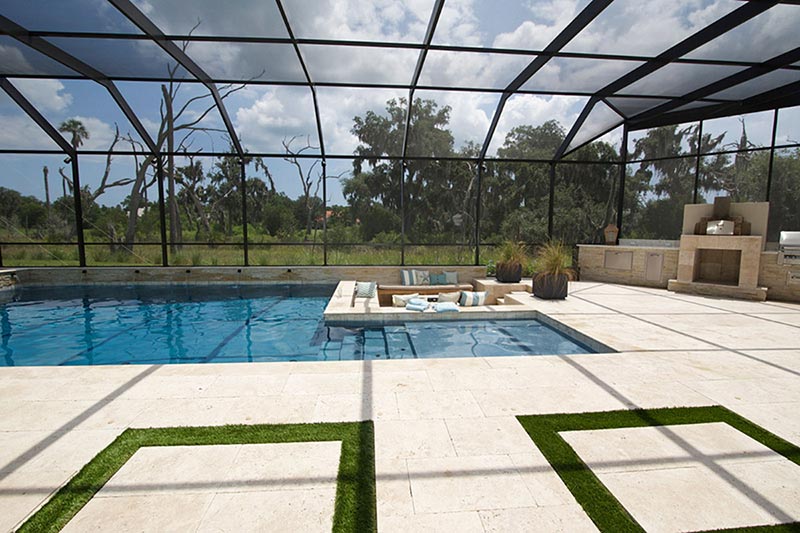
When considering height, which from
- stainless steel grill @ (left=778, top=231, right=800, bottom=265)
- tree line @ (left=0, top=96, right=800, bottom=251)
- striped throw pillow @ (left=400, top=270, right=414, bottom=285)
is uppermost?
tree line @ (left=0, top=96, right=800, bottom=251)

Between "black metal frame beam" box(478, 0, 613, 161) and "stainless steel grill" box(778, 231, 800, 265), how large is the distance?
5.19 metres

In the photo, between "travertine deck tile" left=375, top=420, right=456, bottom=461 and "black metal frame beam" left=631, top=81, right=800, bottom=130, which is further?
"black metal frame beam" left=631, top=81, right=800, bottom=130

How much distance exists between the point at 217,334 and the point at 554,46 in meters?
A: 6.69

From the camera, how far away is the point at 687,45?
5.75 meters

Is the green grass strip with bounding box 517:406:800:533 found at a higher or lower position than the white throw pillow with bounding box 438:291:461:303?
lower

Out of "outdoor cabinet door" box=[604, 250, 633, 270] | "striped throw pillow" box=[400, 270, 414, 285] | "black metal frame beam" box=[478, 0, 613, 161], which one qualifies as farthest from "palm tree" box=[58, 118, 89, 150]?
"outdoor cabinet door" box=[604, 250, 633, 270]

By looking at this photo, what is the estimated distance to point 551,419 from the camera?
2.77 metres

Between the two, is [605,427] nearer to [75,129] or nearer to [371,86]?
[371,86]

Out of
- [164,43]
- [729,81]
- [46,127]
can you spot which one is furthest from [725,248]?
[46,127]

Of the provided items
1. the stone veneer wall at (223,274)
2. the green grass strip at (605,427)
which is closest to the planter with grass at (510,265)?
the stone veneer wall at (223,274)

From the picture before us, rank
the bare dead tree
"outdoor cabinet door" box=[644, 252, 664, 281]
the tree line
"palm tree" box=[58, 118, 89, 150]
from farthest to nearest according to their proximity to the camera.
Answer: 1. "palm tree" box=[58, 118, 89, 150]
2. the bare dead tree
3. the tree line
4. "outdoor cabinet door" box=[644, 252, 664, 281]

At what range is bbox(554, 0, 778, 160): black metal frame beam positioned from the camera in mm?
4855

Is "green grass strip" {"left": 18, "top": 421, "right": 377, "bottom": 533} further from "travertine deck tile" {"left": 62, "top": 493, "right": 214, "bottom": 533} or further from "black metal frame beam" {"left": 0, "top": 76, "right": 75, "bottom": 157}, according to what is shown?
"black metal frame beam" {"left": 0, "top": 76, "right": 75, "bottom": 157}

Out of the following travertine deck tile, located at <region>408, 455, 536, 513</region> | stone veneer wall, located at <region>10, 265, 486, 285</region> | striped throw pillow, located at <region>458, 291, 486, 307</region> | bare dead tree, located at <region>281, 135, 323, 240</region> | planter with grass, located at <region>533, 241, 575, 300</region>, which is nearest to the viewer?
travertine deck tile, located at <region>408, 455, 536, 513</region>
